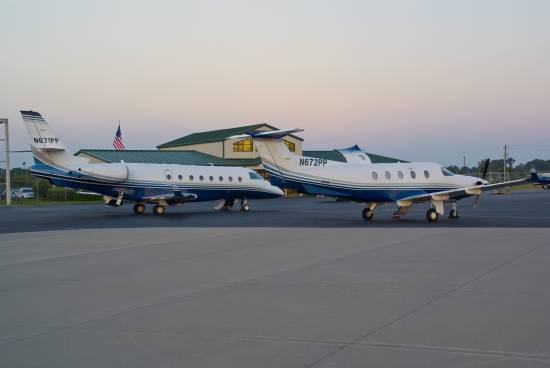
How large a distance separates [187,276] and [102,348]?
17.1 feet

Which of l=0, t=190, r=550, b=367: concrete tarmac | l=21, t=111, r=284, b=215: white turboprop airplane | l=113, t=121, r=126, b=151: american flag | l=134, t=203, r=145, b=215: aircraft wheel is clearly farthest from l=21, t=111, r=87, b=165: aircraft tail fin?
l=113, t=121, r=126, b=151: american flag

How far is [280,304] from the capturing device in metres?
9.23

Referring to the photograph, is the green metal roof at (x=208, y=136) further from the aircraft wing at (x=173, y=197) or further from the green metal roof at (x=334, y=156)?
the aircraft wing at (x=173, y=197)

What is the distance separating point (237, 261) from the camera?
46.7 ft

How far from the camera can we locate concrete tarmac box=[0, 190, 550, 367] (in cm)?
661

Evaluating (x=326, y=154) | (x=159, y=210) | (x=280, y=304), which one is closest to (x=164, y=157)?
(x=326, y=154)

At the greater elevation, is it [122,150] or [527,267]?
[122,150]

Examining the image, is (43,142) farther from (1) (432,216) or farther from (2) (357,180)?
(1) (432,216)

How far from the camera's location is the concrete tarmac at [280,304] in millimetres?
6609

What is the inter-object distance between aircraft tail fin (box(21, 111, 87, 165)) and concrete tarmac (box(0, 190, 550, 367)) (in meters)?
17.8

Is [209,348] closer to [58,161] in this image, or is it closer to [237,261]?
[237,261]

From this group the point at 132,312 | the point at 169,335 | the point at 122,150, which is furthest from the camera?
the point at 122,150

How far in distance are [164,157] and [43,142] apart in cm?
3034

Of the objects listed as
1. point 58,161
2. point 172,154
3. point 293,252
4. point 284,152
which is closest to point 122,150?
point 172,154
